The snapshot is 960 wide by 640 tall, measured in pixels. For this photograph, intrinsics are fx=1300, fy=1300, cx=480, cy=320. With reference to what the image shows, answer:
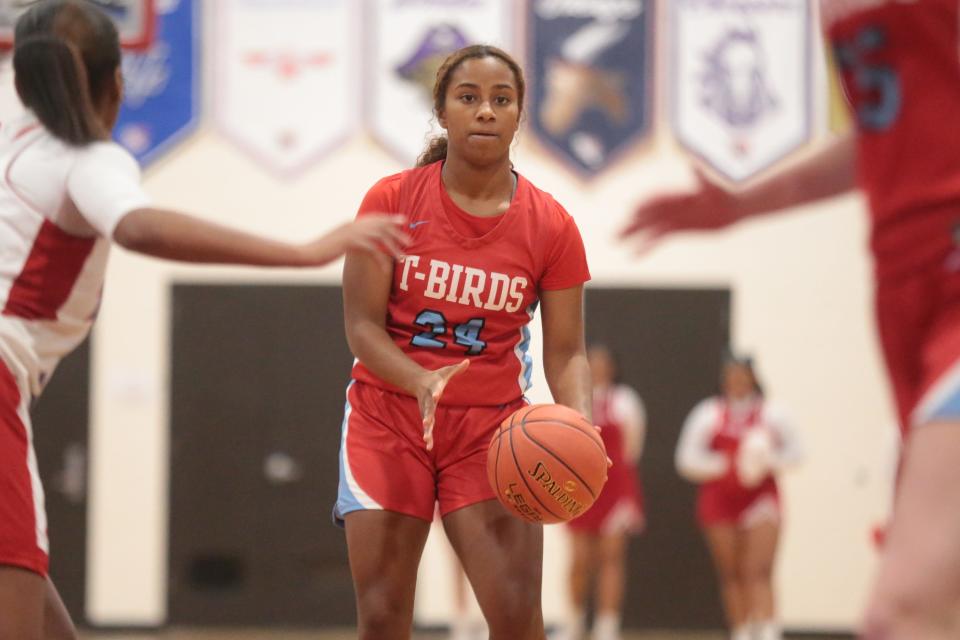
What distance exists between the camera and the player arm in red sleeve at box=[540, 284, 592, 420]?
11.9 feet

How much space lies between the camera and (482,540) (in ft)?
11.4

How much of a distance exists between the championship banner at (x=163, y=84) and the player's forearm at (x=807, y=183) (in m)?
7.68

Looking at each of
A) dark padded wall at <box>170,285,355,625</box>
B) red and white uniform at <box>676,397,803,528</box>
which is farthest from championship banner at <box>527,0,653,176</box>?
red and white uniform at <box>676,397,803,528</box>

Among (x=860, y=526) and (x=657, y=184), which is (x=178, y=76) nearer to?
(x=657, y=184)

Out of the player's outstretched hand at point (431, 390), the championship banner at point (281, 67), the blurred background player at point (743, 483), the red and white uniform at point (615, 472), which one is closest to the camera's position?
the player's outstretched hand at point (431, 390)

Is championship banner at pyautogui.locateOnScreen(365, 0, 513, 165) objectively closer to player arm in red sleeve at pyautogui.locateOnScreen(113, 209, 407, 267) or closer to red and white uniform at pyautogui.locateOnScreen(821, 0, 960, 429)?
player arm in red sleeve at pyautogui.locateOnScreen(113, 209, 407, 267)

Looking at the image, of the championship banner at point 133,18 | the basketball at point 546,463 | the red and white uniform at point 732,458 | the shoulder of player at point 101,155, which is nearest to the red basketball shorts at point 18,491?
the shoulder of player at point 101,155

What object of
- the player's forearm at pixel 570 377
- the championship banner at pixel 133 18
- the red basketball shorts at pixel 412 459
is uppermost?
the championship banner at pixel 133 18

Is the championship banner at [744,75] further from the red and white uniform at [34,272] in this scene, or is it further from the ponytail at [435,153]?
the red and white uniform at [34,272]

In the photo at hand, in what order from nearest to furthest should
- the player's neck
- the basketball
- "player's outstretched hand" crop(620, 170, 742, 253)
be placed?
"player's outstretched hand" crop(620, 170, 742, 253), the basketball, the player's neck

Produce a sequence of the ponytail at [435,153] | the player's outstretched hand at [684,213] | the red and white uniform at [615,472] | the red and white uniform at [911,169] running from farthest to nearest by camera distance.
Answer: the red and white uniform at [615,472] → the ponytail at [435,153] → the player's outstretched hand at [684,213] → the red and white uniform at [911,169]

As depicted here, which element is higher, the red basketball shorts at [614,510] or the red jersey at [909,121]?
the red jersey at [909,121]

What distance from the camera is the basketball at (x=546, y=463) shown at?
10.9ft

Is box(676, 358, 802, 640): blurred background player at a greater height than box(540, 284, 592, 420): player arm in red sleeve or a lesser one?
lesser
